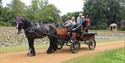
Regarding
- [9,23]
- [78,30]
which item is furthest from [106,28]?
[78,30]

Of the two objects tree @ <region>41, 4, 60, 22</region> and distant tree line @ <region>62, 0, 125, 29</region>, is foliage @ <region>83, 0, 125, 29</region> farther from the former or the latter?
tree @ <region>41, 4, 60, 22</region>

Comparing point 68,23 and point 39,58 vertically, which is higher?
point 68,23

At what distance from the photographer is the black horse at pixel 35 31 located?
663 inches

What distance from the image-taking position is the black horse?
1683 cm

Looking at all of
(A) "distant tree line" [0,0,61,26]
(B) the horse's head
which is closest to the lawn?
(B) the horse's head

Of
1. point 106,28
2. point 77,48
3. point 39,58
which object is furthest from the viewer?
point 106,28

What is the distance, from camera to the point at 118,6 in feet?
283

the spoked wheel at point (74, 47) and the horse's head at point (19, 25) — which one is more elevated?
the horse's head at point (19, 25)

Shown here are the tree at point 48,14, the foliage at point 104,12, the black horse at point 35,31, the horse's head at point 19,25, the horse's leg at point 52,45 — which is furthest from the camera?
the tree at point 48,14

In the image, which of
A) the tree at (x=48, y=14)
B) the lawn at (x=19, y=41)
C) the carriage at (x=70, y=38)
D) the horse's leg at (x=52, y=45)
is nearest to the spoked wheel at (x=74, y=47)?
the carriage at (x=70, y=38)

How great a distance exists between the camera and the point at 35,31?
673 inches

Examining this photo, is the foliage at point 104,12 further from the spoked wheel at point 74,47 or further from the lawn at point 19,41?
the spoked wheel at point 74,47

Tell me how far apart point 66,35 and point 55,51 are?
1.11 metres

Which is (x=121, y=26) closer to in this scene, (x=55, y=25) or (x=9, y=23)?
(x=9, y=23)
